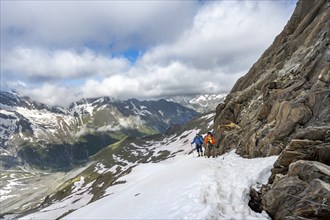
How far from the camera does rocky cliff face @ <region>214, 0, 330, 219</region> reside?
1480 centimetres

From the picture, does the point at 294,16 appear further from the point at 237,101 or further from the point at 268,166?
the point at 268,166

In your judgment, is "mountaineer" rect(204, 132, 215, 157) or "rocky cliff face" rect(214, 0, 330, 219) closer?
"rocky cliff face" rect(214, 0, 330, 219)

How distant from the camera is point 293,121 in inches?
1000

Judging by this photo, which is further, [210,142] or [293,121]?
[210,142]

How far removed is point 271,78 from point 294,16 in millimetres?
19683

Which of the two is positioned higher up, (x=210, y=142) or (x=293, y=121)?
(x=293, y=121)

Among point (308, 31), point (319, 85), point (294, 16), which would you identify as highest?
point (294, 16)

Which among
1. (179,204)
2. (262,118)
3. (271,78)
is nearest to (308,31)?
(271,78)

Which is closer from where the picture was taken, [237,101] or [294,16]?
[237,101]

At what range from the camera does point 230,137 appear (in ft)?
135

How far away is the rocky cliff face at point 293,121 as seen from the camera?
48.5 feet

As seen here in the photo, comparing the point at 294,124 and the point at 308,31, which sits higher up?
the point at 308,31

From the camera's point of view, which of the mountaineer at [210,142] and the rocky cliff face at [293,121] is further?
the mountaineer at [210,142]

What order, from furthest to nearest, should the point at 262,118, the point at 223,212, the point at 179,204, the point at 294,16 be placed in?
the point at 294,16 → the point at 262,118 → the point at 179,204 → the point at 223,212
